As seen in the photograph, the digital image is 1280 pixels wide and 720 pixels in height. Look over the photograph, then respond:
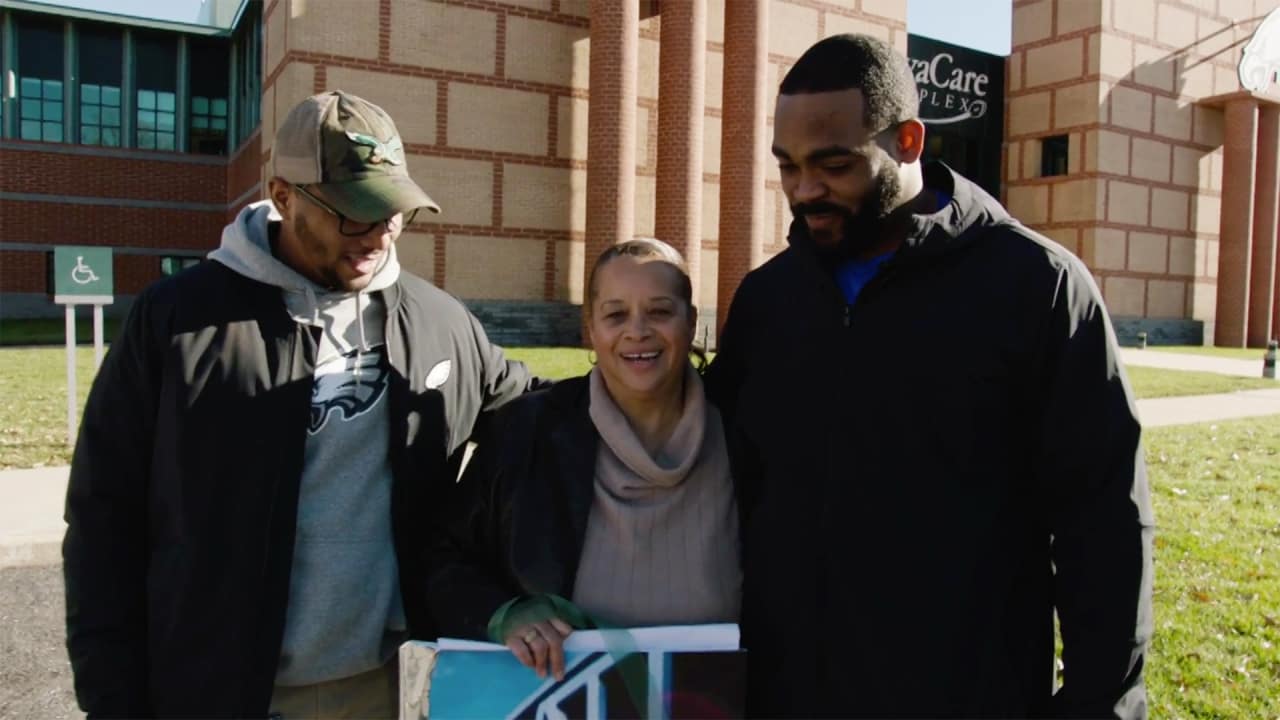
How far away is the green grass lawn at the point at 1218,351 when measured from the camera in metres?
25.1

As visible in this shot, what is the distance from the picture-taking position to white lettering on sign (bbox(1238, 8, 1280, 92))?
28.4m

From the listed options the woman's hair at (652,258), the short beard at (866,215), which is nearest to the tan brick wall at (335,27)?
the woman's hair at (652,258)

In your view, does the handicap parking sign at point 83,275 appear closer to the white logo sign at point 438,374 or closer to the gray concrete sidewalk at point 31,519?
the gray concrete sidewalk at point 31,519

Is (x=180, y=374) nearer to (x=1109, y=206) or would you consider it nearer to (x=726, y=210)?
(x=726, y=210)

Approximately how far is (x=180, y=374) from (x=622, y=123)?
16.3 meters

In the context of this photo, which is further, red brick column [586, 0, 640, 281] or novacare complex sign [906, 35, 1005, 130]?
novacare complex sign [906, 35, 1005, 130]

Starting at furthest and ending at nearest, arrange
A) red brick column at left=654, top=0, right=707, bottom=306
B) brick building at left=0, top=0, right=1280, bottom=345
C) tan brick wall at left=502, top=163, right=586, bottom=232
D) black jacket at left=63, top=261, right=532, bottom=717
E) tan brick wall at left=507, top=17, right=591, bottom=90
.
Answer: brick building at left=0, top=0, right=1280, bottom=345 → tan brick wall at left=502, top=163, right=586, bottom=232 → tan brick wall at left=507, top=17, right=591, bottom=90 → red brick column at left=654, top=0, right=707, bottom=306 → black jacket at left=63, top=261, right=532, bottom=717

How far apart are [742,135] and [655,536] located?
17.8 m

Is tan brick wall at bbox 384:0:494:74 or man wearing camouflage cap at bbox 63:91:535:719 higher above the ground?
tan brick wall at bbox 384:0:494:74

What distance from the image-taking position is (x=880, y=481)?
2.09m

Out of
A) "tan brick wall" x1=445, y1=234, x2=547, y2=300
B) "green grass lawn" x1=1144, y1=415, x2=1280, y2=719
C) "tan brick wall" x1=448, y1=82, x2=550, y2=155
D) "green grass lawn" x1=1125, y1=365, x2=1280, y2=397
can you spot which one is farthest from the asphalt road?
"green grass lawn" x1=1125, y1=365, x2=1280, y2=397

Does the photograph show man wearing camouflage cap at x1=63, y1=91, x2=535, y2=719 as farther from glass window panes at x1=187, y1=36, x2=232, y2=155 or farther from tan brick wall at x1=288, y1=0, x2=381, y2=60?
glass window panes at x1=187, y1=36, x2=232, y2=155

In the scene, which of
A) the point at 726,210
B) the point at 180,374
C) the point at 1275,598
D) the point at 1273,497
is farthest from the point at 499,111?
the point at 180,374

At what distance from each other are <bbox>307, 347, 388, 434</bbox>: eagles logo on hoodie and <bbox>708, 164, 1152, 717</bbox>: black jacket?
1018 mm
